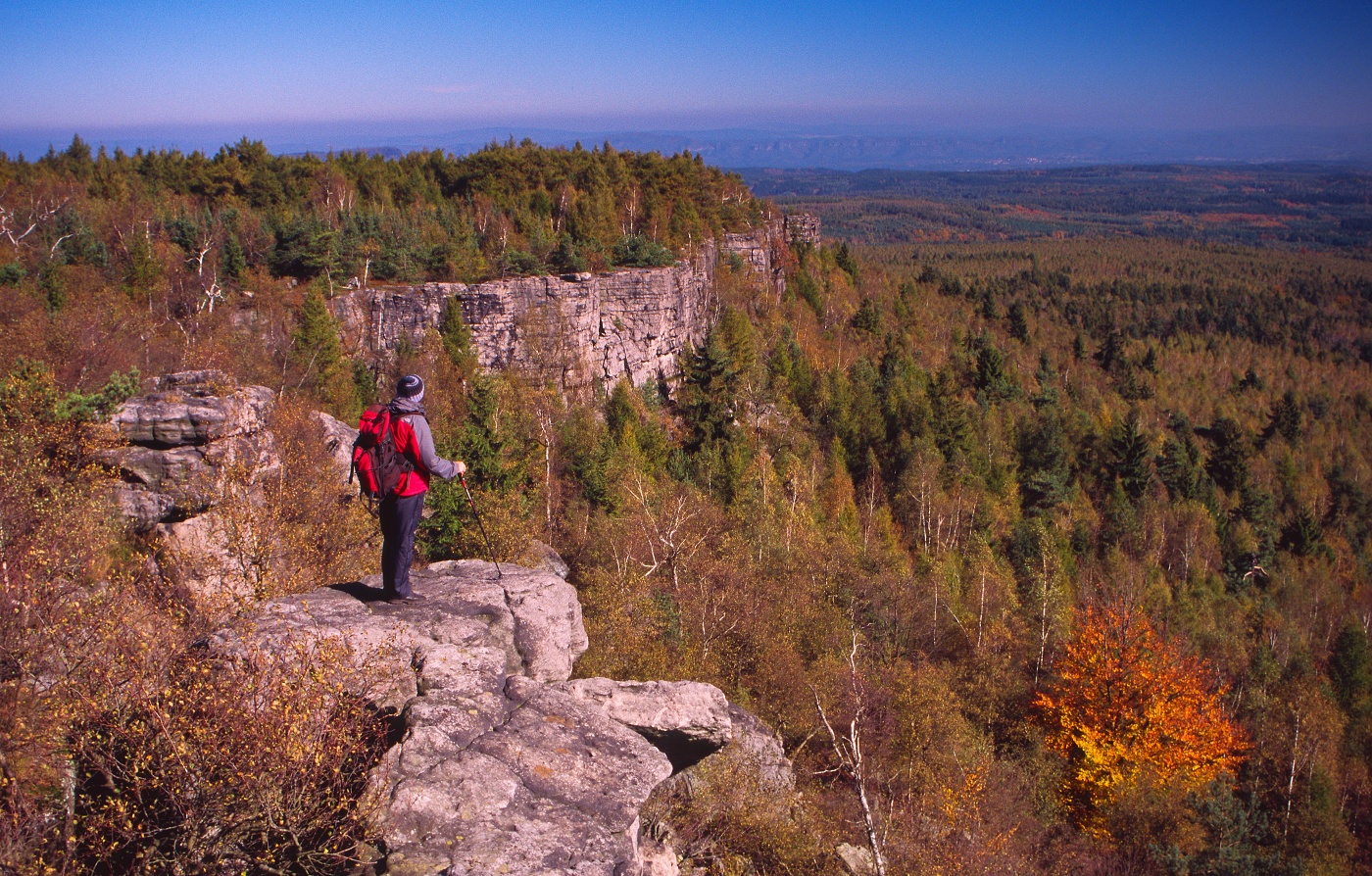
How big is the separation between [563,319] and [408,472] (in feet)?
151

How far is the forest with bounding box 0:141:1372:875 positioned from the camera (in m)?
8.13

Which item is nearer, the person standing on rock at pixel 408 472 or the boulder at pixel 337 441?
the person standing on rock at pixel 408 472

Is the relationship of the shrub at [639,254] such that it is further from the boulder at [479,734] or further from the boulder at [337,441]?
the boulder at [479,734]

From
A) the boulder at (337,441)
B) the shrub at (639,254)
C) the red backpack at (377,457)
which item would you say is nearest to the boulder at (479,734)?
the red backpack at (377,457)

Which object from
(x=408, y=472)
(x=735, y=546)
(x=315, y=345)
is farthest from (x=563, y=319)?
(x=408, y=472)

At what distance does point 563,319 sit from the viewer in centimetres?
5447

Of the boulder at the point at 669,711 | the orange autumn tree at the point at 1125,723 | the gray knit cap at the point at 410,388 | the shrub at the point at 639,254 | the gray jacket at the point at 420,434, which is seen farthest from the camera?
the shrub at the point at 639,254

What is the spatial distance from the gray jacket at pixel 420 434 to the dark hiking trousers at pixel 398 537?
1.66 ft

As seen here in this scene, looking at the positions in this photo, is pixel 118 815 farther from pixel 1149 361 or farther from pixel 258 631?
pixel 1149 361

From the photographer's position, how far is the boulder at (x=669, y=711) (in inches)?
433

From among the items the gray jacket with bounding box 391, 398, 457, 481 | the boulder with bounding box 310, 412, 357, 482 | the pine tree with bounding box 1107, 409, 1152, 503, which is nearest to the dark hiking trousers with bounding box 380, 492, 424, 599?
the gray jacket with bounding box 391, 398, 457, 481

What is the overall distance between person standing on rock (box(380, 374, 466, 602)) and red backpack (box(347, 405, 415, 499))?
0.22 ft

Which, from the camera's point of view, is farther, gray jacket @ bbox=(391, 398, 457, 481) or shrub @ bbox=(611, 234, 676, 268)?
shrub @ bbox=(611, 234, 676, 268)

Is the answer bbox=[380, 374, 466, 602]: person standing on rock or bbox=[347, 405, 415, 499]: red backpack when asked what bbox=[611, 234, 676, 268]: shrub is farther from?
bbox=[347, 405, 415, 499]: red backpack
